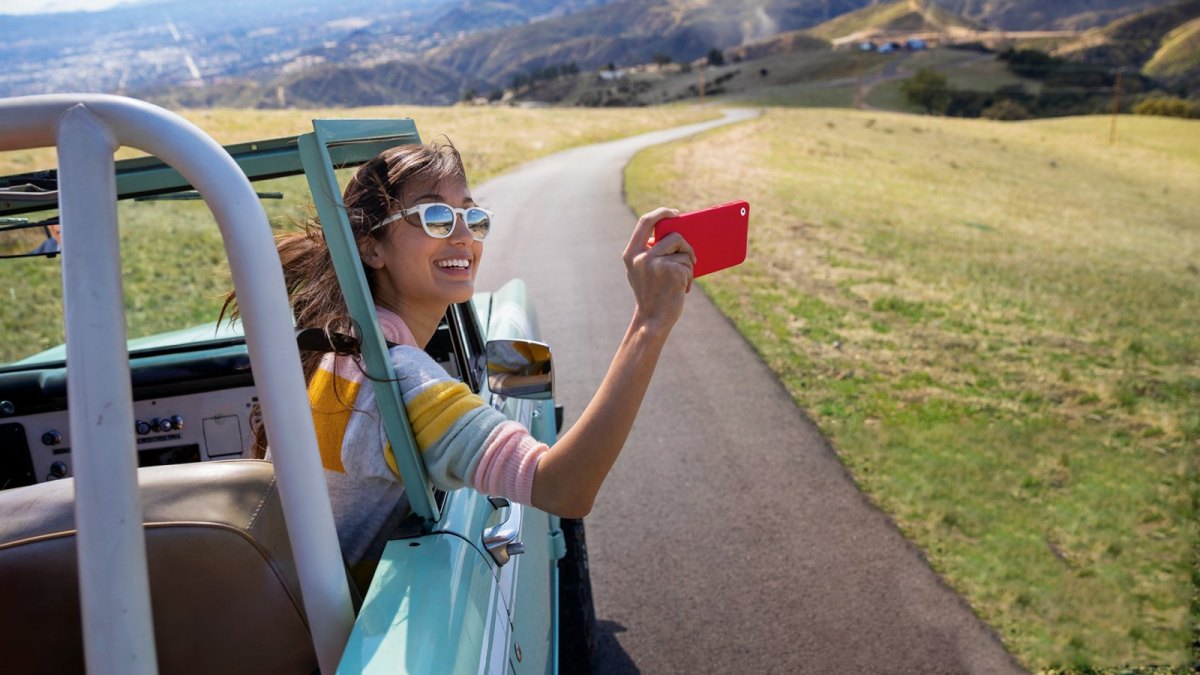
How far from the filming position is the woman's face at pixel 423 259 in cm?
192

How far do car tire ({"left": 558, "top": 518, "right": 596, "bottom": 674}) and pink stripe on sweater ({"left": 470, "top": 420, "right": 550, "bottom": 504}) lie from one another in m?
1.85

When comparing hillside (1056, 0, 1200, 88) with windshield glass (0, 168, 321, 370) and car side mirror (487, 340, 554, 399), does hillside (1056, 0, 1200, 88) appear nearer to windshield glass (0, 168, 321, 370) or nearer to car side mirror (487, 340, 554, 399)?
windshield glass (0, 168, 321, 370)

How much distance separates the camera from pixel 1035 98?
85.7 m

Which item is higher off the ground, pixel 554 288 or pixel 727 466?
pixel 554 288

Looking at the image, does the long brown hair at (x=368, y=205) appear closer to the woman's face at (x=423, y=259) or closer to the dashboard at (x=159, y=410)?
the woman's face at (x=423, y=259)

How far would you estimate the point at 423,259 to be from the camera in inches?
75.4

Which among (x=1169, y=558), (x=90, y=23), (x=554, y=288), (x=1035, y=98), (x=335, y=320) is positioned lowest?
(x=1169, y=558)

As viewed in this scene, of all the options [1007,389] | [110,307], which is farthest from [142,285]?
[110,307]

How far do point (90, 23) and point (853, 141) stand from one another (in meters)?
154

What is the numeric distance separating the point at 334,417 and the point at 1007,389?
6.50 metres

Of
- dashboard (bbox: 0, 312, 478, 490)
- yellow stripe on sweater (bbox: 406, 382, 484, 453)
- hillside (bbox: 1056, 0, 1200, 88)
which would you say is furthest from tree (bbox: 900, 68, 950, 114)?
yellow stripe on sweater (bbox: 406, 382, 484, 453)

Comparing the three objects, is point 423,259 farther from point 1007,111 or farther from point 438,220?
point 1007,111

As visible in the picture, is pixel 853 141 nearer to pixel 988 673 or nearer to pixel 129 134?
pixel 988 673

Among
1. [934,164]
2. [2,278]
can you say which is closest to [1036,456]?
[2,278]
